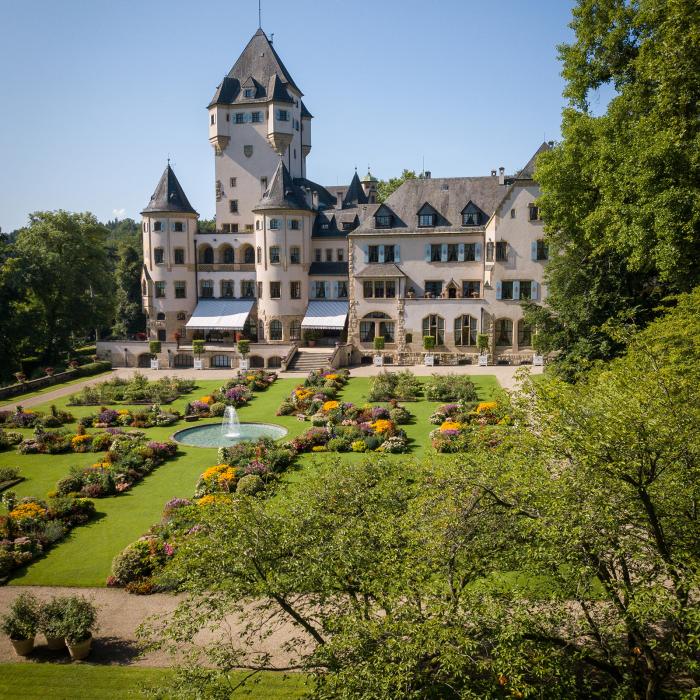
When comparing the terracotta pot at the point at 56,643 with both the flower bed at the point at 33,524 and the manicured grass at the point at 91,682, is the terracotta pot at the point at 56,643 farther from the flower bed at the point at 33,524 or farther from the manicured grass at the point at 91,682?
the flower bed at the point at 33,524

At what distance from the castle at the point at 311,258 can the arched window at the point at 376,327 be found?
0.12m

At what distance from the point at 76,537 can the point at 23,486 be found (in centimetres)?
641

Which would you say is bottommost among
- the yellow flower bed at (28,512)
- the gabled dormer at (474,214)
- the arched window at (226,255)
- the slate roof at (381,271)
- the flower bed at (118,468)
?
the yellow flower bed at (28,512)

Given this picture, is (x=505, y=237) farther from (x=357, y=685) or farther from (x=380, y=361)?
(x=357, y=685)

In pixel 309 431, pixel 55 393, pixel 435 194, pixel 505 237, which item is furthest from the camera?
pixel 435 194

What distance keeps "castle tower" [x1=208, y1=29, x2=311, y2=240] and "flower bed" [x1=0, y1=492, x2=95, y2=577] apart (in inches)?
1643

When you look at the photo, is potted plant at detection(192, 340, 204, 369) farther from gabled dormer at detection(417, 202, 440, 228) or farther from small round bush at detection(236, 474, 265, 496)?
small round bush at detection(236, 474, 265, 496)

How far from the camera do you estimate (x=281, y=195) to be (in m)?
56.6

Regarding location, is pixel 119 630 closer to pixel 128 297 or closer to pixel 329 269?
pixel 329 269

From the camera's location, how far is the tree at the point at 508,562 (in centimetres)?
937

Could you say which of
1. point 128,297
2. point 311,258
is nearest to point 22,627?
point 311,258

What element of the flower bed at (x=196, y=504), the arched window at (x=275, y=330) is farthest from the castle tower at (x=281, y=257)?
the flower bed at (x=196, y=504)

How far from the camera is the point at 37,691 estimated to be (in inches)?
539

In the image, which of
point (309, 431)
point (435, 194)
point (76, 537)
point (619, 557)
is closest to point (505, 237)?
point (435, 194)
